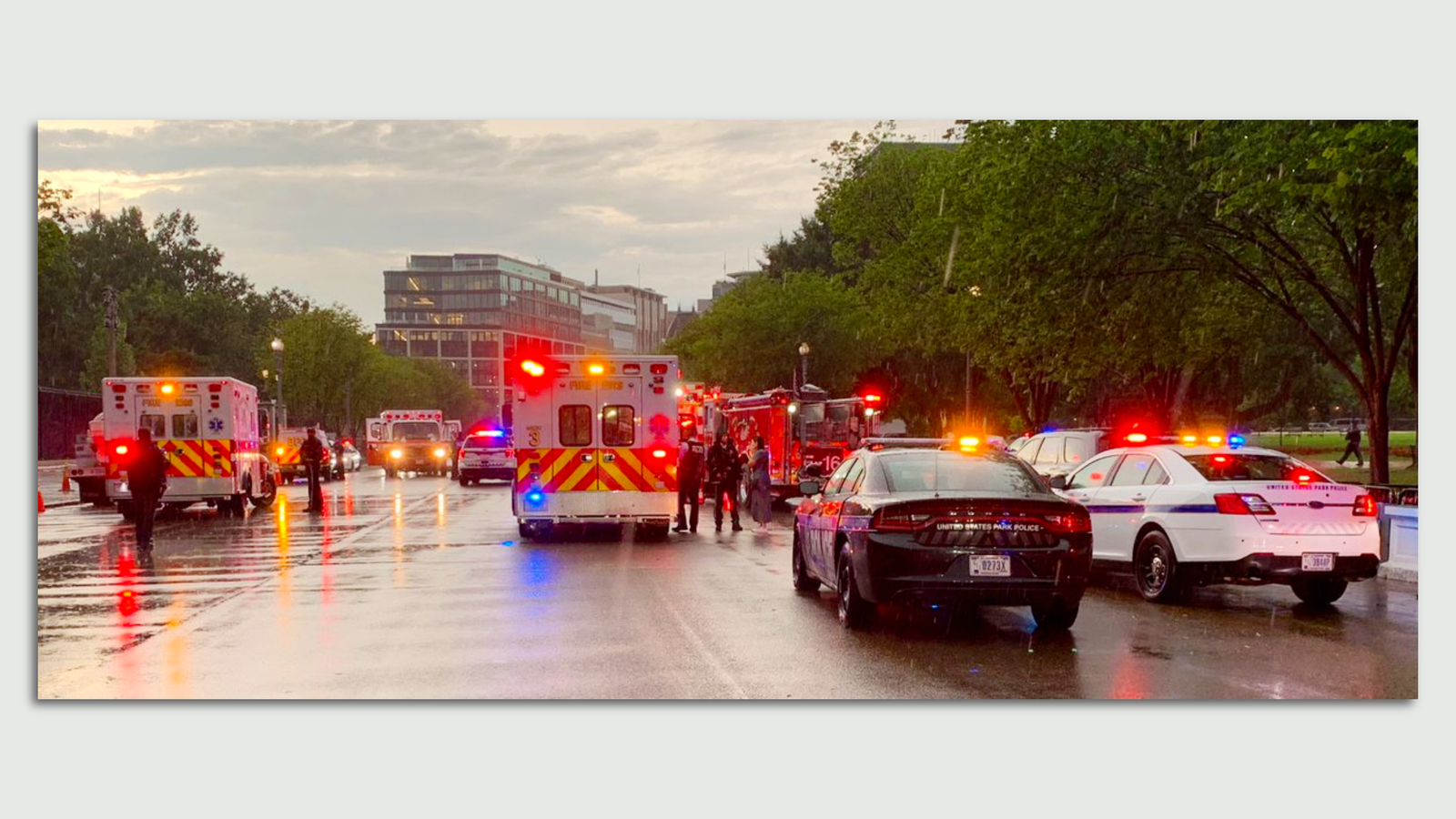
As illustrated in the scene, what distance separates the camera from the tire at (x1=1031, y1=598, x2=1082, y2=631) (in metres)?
12.7

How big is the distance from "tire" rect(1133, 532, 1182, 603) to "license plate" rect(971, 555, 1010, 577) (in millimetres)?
3526

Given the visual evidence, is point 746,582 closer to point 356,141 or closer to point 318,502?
point 356,141

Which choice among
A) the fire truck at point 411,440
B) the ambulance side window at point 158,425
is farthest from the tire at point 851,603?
the fire truck at point 411,440

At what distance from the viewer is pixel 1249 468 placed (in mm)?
15102

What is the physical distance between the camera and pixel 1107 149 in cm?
2428

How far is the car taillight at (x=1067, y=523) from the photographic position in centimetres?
1227

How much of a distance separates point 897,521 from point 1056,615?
5.54ft

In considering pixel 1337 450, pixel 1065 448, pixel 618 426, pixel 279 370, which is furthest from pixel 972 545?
pixel 1337 450

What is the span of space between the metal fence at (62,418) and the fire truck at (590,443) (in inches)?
247

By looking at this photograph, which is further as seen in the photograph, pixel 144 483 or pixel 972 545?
pixel 144 483

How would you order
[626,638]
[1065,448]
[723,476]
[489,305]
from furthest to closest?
1. [489,305]
2. [723,476]
3. [1065,448]
4. [626,638]

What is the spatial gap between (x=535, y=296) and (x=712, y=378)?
33.9 m

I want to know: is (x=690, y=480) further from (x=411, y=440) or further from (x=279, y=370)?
(x=411, y=440)

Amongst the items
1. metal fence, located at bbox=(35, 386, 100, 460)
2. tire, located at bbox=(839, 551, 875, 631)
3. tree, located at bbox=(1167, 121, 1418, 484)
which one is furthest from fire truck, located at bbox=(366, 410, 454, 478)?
tire, located at bbox=(839, 551, 875, 631)
